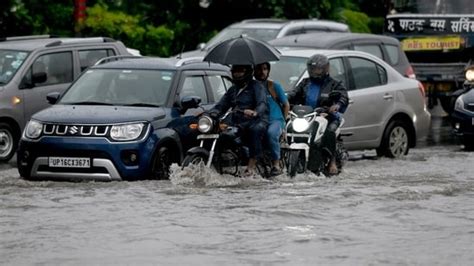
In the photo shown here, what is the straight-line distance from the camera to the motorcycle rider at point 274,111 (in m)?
16.9

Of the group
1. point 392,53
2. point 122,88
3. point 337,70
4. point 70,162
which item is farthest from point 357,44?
point 70,162

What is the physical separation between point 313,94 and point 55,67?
519 centimetres

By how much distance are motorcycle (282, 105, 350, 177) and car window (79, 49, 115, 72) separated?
557 cm

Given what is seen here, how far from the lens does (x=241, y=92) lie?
17031 millimetres

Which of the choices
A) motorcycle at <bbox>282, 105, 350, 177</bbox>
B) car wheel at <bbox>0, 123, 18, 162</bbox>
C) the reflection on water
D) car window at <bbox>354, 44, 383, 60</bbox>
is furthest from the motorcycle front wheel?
car window at <bbox>354, 44, 383, 60</bbox>

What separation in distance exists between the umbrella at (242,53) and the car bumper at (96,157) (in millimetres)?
1254

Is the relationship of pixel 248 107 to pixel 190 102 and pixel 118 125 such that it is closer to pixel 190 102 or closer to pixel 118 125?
pixel 190 102

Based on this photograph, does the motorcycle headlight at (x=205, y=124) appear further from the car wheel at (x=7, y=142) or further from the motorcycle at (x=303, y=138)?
the car wheel at (x=7, y=142)

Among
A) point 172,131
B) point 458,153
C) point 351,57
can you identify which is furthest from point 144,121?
point 458,153

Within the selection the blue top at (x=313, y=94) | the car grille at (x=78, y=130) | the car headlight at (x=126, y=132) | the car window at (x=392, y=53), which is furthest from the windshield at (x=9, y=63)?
the car window at (x=392, y=53)

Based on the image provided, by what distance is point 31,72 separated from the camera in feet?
69.2

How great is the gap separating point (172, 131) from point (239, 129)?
812mm

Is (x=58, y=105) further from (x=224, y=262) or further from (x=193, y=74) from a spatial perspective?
(x=224, y=262)

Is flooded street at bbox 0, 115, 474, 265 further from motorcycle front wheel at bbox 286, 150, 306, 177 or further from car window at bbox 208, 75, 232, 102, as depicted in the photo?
car window at bbox 208, 75, 232, 102
